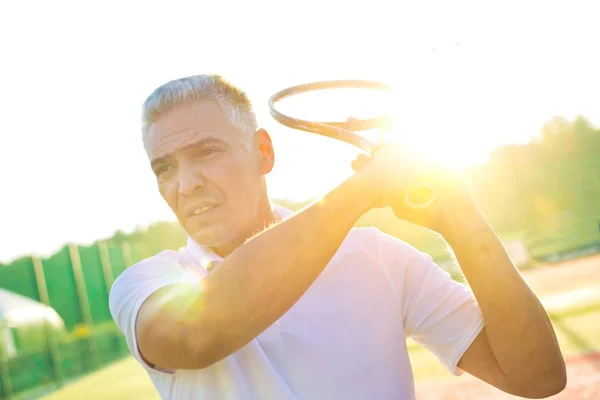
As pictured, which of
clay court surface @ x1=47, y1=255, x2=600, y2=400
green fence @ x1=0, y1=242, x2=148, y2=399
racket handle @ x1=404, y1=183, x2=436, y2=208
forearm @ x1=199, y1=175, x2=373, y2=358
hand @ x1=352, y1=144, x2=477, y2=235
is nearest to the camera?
forearm @ x1=199, y1=175, x2=373, y2=358

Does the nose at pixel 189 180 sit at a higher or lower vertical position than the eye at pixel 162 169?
lower

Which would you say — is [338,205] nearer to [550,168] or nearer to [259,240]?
[259,240]

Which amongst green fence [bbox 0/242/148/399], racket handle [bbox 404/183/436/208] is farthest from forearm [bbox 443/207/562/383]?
green fence [bbox 0/242/148/399]

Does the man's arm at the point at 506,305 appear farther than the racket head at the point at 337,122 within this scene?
No

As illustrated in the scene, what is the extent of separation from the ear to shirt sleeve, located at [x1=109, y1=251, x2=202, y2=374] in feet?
1.91

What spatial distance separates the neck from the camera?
2.32 metres

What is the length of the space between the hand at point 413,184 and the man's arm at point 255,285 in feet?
0.63

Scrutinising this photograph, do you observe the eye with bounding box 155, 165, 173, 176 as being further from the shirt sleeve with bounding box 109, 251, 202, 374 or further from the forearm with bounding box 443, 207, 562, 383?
the forearm with bounding box 443, 207, 562, 383

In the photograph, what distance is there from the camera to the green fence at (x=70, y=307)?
1698 cm

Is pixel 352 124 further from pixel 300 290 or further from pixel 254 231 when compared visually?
pixel 300 290

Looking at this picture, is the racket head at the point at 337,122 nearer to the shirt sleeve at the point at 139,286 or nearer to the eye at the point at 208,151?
the eye at the point at 208,151

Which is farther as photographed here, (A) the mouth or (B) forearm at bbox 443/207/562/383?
(A) the mouth

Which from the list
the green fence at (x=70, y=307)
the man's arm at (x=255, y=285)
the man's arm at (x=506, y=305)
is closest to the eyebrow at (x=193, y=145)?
the man's arm at (x=255, y=285)

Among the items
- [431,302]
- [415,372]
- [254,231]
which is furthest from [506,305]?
[415,372]
